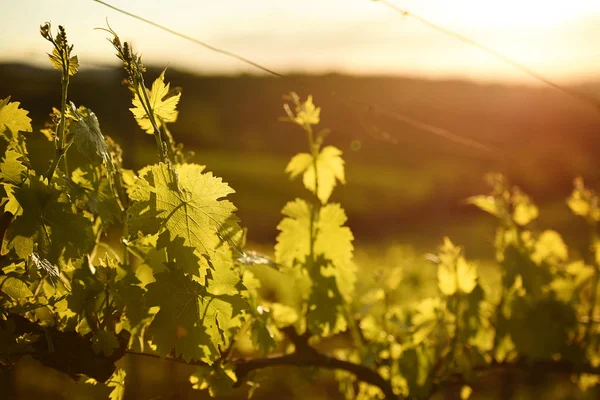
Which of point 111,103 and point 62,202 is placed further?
point 111,103

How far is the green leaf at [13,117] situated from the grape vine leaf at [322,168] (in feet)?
2.84

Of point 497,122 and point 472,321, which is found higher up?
point 497,122

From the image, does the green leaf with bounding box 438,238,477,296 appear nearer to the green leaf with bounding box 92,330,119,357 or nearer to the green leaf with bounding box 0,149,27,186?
the green leaf with bounding box 92,330,119,357

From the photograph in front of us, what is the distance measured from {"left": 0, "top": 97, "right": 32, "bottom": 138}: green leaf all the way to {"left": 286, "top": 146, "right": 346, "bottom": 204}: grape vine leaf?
0.87m

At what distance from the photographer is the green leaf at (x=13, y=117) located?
1346 millimetres

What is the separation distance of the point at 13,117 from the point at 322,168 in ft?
3.25

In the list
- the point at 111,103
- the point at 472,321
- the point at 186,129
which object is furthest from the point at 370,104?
the point at 186,129

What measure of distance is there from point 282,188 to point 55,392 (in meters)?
11.1

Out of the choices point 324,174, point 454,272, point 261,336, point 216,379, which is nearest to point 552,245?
point 454,272

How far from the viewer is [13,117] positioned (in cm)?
136

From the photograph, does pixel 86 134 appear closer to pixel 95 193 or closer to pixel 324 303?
pixel 95 193

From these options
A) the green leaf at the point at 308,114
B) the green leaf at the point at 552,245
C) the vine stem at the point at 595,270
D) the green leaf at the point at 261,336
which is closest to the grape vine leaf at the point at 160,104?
the green leaf at the point at 308,114

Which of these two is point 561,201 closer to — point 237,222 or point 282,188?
point 282,188

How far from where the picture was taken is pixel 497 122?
19469 mm
